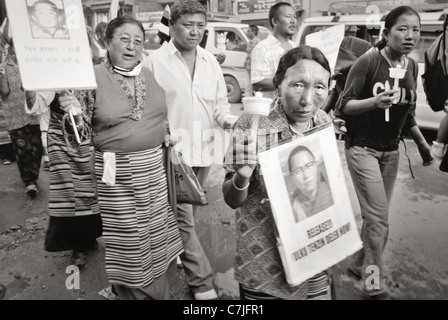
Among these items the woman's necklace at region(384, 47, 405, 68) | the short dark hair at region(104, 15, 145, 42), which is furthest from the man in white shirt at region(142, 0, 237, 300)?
the woman's necklace at region(384, 47, 405, 68)

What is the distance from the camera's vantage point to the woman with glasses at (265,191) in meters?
1.62

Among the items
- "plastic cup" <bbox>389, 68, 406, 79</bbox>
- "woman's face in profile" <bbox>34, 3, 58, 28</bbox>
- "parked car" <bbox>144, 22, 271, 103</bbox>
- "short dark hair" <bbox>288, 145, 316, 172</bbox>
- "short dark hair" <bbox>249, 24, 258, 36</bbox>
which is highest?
"woman's face in profile" <bbox>34, 3, 58, 28</bbox>

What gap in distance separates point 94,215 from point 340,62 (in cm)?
330

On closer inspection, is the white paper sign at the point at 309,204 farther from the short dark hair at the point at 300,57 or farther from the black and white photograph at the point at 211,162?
the short dark hair at the point at 300,57

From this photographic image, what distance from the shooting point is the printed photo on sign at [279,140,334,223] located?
4.91ft

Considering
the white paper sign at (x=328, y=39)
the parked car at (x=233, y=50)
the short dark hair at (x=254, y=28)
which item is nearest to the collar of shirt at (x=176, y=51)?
the white paper sign at (x=328, y=39)

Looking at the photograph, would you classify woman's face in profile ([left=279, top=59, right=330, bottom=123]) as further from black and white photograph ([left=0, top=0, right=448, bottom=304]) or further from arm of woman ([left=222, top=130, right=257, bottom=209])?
arm of woman ([left=222, top=130, right=257, bottom=209])

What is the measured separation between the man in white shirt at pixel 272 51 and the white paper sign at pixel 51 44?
205 centimetres

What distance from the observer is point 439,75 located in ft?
8.94

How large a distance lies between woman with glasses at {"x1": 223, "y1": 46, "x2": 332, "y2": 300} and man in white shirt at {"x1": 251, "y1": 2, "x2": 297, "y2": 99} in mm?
2005

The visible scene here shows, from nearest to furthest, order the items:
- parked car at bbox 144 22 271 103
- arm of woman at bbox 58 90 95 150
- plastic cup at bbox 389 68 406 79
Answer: arm of woman at bbox 58 90 95 150 → plastic cup at bbox 389 68 406 79 → parked car at bbox 144 22 271 103

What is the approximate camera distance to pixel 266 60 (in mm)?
3734

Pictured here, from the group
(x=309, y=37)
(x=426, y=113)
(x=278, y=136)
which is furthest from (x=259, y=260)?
(x=426, y=113)

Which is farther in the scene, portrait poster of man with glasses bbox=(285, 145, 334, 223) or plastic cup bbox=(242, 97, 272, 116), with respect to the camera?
portrait poster of man with glasses bbox=(285, 145, 334, 223)
